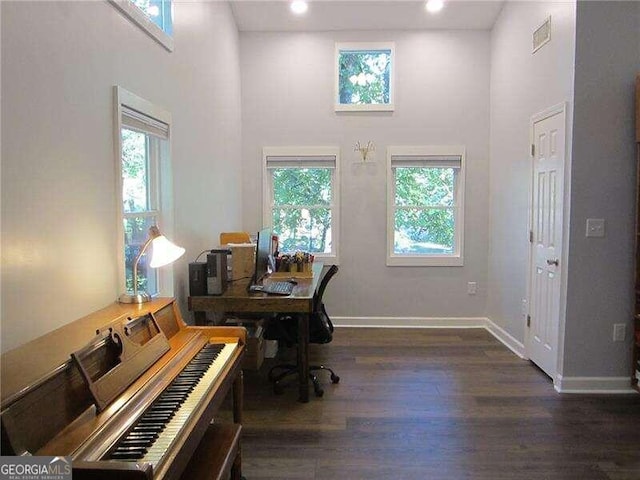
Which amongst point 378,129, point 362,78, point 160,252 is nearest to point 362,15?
point 362,78

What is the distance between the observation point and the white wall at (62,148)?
66.6 inches

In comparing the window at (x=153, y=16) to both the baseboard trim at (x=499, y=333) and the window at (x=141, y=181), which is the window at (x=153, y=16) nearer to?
the window at (x=141, y=181)

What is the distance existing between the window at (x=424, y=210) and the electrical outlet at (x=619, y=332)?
6.70 feet

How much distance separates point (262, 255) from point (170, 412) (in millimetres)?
2297

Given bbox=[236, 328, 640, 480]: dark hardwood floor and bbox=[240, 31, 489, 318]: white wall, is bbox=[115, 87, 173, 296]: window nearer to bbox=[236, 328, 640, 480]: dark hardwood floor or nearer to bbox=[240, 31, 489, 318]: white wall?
bbox=[236, 328, 640, 480]: dark hardwood floor

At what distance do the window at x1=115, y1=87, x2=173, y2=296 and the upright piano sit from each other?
2.00 feet

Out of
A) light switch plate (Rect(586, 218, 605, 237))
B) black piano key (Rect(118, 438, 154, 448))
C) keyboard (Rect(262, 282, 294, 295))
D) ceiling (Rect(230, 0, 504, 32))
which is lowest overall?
black piano key (Rect(118, 438, 154, 448))

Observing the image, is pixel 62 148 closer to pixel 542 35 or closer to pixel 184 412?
pixel 184 412

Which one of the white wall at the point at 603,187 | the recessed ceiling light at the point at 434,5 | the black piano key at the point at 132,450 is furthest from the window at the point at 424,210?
the black piano key at the point at 132,450

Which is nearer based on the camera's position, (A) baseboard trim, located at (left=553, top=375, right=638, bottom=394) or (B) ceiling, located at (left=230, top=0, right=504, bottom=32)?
(A) baseboard trim, located at (left=553, top=375, right=638, bottom=394)

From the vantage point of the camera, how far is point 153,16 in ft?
9.93

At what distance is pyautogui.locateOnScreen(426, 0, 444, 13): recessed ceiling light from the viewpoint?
4805 mm

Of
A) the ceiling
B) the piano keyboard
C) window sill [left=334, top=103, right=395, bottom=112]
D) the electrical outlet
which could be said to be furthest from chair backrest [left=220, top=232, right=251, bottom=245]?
the electrical outlet

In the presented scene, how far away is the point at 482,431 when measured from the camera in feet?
9.55
